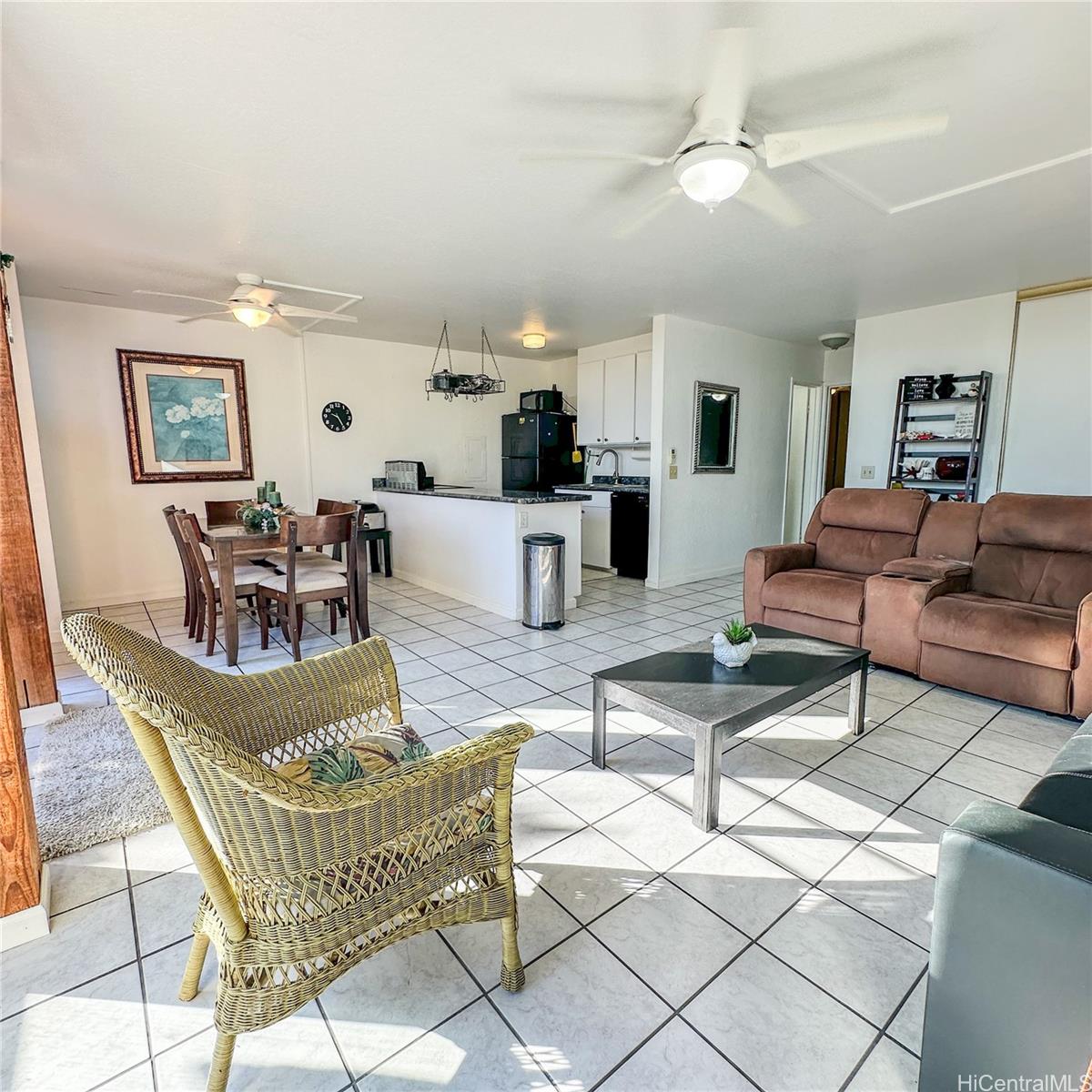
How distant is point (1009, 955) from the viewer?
90 centimetres

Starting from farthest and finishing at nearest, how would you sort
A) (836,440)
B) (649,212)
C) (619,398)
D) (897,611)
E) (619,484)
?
(836,440)
(619,484)
(619,398)
(897,611)
(649,212)

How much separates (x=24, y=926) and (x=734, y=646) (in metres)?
2.31

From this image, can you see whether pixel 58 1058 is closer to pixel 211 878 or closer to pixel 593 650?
pixel 211 878

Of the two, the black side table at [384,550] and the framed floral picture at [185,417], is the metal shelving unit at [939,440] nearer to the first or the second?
the black side table at [384,550]

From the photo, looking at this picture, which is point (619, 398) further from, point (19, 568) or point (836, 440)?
point (19, 568)

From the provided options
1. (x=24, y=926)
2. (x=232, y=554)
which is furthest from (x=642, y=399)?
(x=24, y=926)

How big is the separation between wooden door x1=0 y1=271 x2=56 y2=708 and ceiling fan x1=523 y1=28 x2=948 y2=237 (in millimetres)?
2610

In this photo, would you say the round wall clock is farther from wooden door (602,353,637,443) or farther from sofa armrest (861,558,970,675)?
sofa armrest (861,558,970,675)

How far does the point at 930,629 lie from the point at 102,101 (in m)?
4.16

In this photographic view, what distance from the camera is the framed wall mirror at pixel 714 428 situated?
5594 mm

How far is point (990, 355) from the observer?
461cm

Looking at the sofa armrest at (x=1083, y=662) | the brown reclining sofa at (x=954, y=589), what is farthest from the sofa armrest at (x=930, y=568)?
the sofa armrest at (x=1083, y=662)

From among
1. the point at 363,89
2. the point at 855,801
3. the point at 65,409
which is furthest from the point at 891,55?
the point at 65,409

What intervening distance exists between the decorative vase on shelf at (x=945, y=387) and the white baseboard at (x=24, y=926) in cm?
604
